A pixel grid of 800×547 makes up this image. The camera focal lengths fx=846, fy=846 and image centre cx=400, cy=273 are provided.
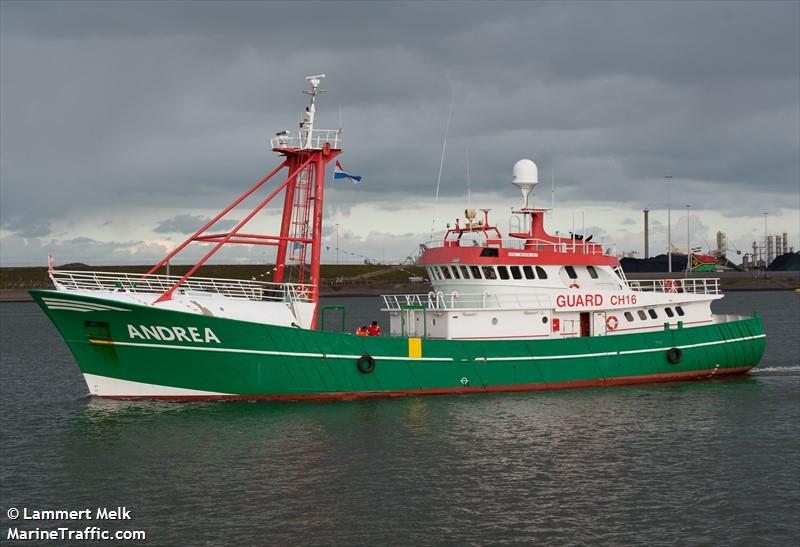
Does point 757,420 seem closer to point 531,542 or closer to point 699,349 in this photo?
point 699,349

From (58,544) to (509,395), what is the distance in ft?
59.3

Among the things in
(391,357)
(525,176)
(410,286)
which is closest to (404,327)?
(391,357)

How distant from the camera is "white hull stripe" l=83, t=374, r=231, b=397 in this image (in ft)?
96.0

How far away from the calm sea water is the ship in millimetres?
884

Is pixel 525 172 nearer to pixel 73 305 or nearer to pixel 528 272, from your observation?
pixel 528 272

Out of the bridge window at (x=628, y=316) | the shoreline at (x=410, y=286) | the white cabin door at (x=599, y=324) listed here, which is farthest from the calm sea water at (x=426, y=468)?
the shoreline at (x=410, y=286)

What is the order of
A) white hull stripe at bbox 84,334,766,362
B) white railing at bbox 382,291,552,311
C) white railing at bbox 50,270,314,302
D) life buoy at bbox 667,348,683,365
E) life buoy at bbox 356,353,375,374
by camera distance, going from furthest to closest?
life buoy at bbox 667,348,683,365
white railing at bbox 382,291,552,311
life buoy at bbox 356,353,375,374
white railing at bbox 50,270,314,302
white hull stripe at bbox 84,334,766,362

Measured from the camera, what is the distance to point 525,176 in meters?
35.4

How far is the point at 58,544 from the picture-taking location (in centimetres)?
1728

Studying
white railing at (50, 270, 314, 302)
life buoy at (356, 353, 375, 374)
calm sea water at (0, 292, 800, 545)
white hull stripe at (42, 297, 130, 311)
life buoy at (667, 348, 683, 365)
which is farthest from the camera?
life buoy at (667, 348, 683, 365)

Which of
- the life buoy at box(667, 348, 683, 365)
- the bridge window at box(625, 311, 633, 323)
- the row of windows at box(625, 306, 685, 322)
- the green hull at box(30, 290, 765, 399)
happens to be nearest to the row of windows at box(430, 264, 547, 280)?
the green hull at box(30, 290, 765, 399)

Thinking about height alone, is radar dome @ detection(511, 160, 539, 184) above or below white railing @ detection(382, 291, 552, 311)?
above

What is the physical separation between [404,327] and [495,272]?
13.6 feet

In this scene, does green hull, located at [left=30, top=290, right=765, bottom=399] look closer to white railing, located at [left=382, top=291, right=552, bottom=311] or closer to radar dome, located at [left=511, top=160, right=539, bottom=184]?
white railing, located at [left=382, top=291, right=552, bottom=311]
